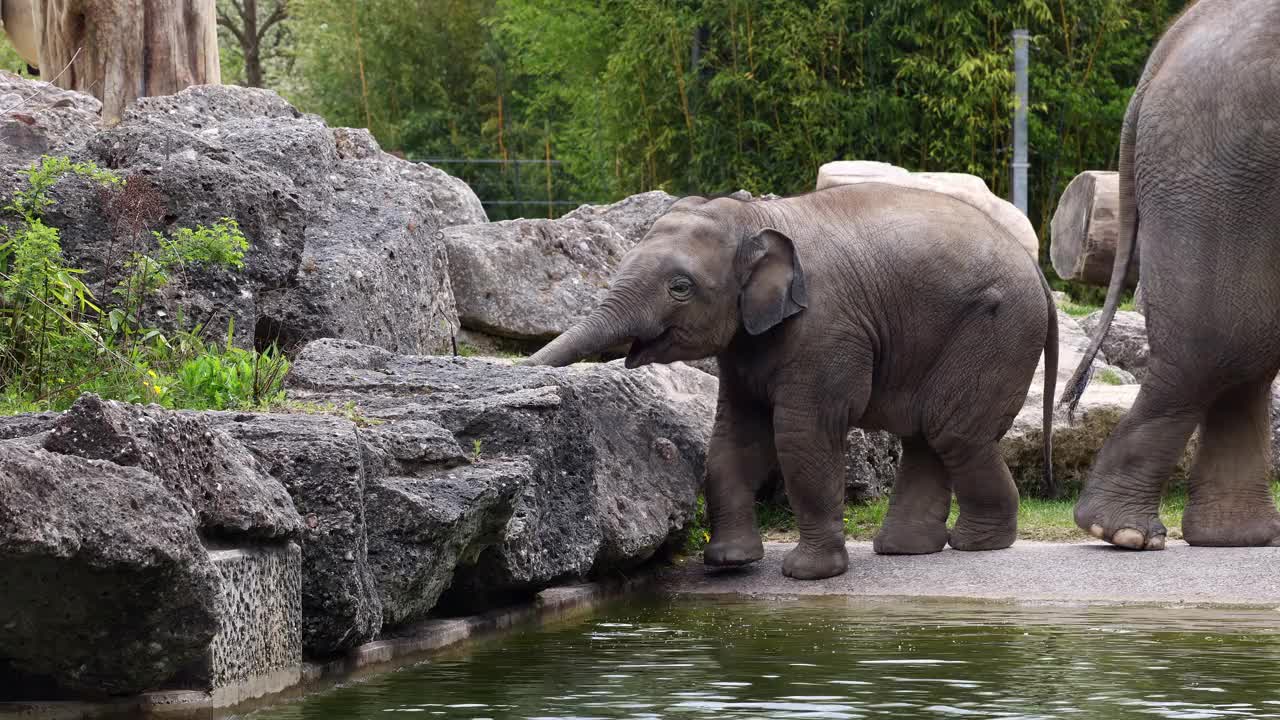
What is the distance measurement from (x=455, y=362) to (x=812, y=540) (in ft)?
5.73

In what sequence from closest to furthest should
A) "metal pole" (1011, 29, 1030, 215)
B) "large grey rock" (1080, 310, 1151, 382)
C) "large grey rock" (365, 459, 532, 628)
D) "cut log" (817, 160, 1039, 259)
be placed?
"large grey rock" (365, 459, 532, 628)
"large grey rock" (1080, 310, 1151, 382)
"cut log" (817, 160, 1039, 259)
"metal pole" (1011, 29, 1030, 215)

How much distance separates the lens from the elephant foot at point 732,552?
821cm

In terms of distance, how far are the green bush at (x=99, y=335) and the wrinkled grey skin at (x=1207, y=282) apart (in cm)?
369

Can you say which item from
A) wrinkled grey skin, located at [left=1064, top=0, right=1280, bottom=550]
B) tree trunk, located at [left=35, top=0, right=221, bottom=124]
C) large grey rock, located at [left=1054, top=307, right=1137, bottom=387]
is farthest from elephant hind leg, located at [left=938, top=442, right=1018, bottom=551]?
tree trunk, located at [left=35, top=0, right=221, bottom=124]

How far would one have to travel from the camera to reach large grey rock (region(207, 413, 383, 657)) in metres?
5.42

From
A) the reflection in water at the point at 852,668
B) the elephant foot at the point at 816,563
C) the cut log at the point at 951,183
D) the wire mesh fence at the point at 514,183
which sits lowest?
the reflection in water at the point at 852,668

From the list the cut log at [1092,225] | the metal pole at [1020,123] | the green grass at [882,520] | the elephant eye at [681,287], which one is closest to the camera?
the elephant eye at [681,287]

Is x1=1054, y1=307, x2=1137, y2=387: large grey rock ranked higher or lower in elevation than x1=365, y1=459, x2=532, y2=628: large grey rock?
higher

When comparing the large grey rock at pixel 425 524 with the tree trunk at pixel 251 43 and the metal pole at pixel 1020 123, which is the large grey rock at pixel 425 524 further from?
the tree trunk at pixel 251 43

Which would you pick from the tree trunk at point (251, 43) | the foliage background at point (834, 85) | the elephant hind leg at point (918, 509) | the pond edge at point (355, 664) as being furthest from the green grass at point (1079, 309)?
the tree trunk at point (251, 43)

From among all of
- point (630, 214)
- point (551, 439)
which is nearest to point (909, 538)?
point (551, 439)

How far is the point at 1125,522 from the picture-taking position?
8117 mm

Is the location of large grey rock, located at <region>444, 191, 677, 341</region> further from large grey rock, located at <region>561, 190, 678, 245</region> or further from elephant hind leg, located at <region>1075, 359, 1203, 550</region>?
elephant hind leg, located at <region>1075, 359, 1203, 550</region>

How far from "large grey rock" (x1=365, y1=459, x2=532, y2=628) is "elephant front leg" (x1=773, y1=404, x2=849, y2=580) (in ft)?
6.29
